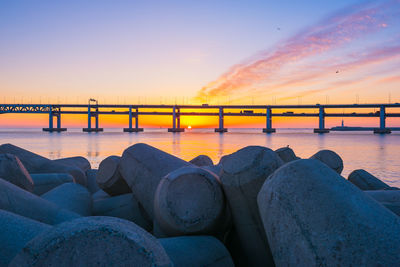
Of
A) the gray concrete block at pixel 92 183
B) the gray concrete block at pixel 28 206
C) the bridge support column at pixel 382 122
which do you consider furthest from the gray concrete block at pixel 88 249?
the bridge support column at pixel 382 122

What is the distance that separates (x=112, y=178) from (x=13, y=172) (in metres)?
1.61

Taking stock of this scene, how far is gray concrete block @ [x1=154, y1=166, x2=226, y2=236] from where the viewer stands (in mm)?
3082

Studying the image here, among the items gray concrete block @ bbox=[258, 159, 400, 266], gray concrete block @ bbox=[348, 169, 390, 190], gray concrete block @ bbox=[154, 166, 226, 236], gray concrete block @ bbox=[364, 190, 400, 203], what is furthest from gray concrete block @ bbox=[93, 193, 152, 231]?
gray concrete block @ bbox=[348, 169, 390, 190]

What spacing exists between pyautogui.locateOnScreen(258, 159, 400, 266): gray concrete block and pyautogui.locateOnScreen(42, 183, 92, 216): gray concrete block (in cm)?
294

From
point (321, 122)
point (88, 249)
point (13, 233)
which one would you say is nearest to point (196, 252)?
point (13, 233)

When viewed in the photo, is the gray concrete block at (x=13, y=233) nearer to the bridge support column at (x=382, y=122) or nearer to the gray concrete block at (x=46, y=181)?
the gray concrete block at (x=46, y=181)

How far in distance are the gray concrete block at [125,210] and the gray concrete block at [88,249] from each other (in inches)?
127

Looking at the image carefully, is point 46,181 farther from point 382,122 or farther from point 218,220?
point 382,122

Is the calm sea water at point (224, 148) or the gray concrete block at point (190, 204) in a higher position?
the gray concrete block at point (190, 204)

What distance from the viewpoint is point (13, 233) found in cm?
225

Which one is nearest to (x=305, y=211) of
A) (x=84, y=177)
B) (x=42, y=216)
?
(x=42, y=216)

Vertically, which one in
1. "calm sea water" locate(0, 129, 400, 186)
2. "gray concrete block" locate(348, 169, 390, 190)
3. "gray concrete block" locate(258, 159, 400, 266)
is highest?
"gray concrete block" locate(258, 159, 400, 266)

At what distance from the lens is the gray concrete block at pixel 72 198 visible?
170 inches

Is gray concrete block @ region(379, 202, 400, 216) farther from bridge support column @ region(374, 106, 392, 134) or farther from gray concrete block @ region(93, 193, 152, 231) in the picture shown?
bridge support column @ region(374, 106, 392, 134)
